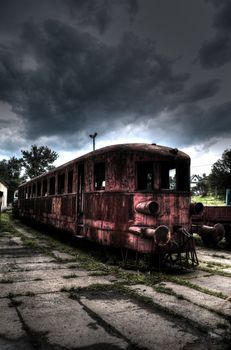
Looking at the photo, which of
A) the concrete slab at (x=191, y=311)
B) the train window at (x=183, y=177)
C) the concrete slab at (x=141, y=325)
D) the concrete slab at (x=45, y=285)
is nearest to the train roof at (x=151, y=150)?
the train window at (x=183, y=177)

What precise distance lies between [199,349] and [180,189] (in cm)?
516

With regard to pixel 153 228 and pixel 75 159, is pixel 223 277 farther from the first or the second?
pixel 75 159

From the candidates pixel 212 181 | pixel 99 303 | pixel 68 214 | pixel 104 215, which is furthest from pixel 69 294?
pixel 212 181

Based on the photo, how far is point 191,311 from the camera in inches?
170

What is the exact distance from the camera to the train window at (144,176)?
8005 millimetres

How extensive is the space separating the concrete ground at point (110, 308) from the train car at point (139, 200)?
0.74 m

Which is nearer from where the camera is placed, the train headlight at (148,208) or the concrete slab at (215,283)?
the concrete slab at (215,283)

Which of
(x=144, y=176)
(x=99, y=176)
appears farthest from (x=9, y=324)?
(x=99, y=176)

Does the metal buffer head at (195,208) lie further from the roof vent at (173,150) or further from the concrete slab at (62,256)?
the concrete slab at (62,256)

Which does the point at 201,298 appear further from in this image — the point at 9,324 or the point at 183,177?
the point at 183,177

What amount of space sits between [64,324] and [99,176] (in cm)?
543

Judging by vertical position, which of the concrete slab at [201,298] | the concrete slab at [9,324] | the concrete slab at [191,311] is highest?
the concrete slab at [9,324]

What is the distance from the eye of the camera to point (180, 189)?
807cm

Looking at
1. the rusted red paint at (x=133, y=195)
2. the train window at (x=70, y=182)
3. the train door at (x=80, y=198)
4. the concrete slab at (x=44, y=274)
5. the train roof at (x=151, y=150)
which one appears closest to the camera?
the concrete slab at (x=44, y=274)
